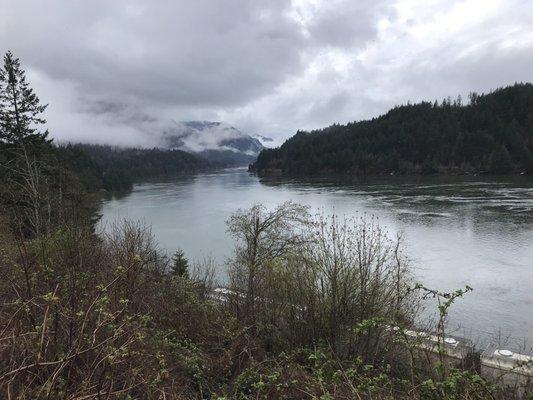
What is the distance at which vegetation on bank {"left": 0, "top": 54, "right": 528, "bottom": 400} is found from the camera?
430 centimetres

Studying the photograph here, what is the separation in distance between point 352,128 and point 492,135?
59.2 meters

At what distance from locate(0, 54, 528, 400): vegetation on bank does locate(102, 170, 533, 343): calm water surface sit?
890 cm

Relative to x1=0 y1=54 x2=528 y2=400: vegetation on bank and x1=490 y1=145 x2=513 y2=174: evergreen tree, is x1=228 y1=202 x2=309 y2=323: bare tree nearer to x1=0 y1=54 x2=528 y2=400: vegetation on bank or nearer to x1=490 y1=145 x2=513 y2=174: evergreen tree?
x1=0 y1=54 x2=528 y2=400: vegetation on bank

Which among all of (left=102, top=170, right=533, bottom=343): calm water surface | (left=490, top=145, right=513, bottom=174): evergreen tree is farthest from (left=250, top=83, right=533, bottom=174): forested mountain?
(left=102, top=170, right=533, bottom=343): calm water surface

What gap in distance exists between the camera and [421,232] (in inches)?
1527

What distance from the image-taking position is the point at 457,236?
37.1 m

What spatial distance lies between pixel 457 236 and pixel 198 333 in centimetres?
3222

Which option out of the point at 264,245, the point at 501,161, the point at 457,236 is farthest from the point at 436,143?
the point at 264,245

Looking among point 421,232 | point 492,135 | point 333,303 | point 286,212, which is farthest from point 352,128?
point 333,303

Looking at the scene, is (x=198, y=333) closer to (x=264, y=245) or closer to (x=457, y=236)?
(x=264, y=245)

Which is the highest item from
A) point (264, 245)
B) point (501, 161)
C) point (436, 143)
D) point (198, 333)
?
point (436, 143)

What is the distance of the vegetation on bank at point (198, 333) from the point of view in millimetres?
4297

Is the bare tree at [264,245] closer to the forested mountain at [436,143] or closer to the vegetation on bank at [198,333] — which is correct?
the vegetation on bank at [198,333]

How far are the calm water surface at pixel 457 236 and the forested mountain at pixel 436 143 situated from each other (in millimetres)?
43944
